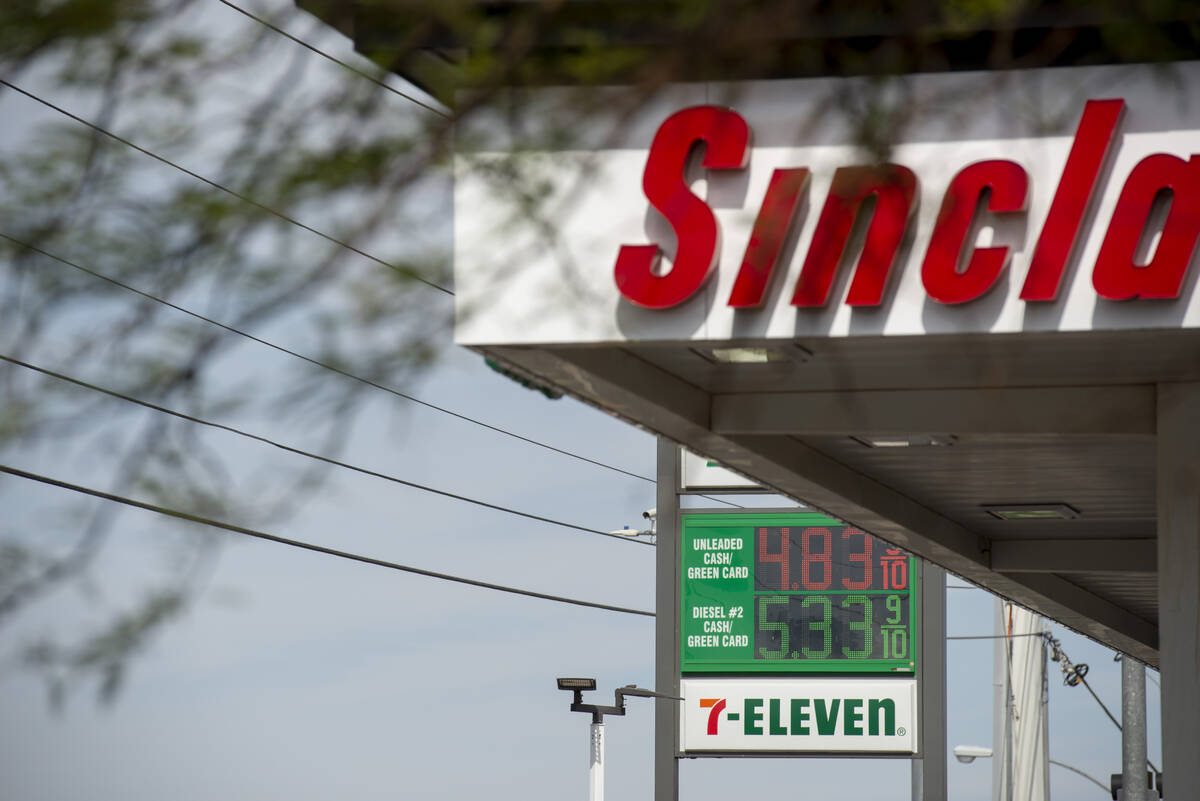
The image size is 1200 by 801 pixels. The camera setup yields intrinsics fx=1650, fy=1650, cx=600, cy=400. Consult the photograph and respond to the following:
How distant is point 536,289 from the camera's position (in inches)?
309

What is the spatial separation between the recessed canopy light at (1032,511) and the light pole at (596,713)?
690cm

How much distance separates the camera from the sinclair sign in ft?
24.6

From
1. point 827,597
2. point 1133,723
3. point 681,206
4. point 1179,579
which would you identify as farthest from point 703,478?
point 681,206

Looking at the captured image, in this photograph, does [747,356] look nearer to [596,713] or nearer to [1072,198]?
[1072,198]

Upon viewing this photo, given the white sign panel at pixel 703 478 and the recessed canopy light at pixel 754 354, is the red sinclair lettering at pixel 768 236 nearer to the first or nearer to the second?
the recessed canopy light at pixel 754 354

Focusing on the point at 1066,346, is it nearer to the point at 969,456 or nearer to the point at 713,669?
the point at 969,456

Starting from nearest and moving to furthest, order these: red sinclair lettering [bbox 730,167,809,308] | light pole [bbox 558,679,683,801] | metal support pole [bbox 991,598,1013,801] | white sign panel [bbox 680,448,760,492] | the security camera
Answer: red sinclair lettering [bbox 730,167,809,308]
light pole [bbox 558,679,683,801]
white sign panel [bbox 680,448,760,492]
metal support pole [bbox 991,598,1013,801]
the security camera

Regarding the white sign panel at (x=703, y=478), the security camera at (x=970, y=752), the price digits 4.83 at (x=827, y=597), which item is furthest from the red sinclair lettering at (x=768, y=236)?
the security camera at (x=970, y=752)

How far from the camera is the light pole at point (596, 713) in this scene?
804 inches

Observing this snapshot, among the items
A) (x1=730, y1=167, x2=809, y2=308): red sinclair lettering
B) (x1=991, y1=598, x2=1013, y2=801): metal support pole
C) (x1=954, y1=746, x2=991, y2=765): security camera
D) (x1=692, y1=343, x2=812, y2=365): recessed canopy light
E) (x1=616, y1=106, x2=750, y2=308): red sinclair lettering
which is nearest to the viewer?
(x1=730, y1=167, x2=809, y2=308): red sinclair lettering

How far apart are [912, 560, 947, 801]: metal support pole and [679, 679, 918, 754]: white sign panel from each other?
0.20 m

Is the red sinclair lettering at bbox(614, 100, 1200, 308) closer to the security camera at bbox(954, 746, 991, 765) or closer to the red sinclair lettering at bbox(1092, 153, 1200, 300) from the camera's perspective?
the red sinclair lettering at bbox(1092, 153, 1200, 300)

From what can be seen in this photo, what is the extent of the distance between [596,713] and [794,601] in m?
5.39

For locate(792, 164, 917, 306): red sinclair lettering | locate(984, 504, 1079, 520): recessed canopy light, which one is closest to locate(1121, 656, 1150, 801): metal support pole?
locate(984, 504, 1079, 520): recessed canopy light
